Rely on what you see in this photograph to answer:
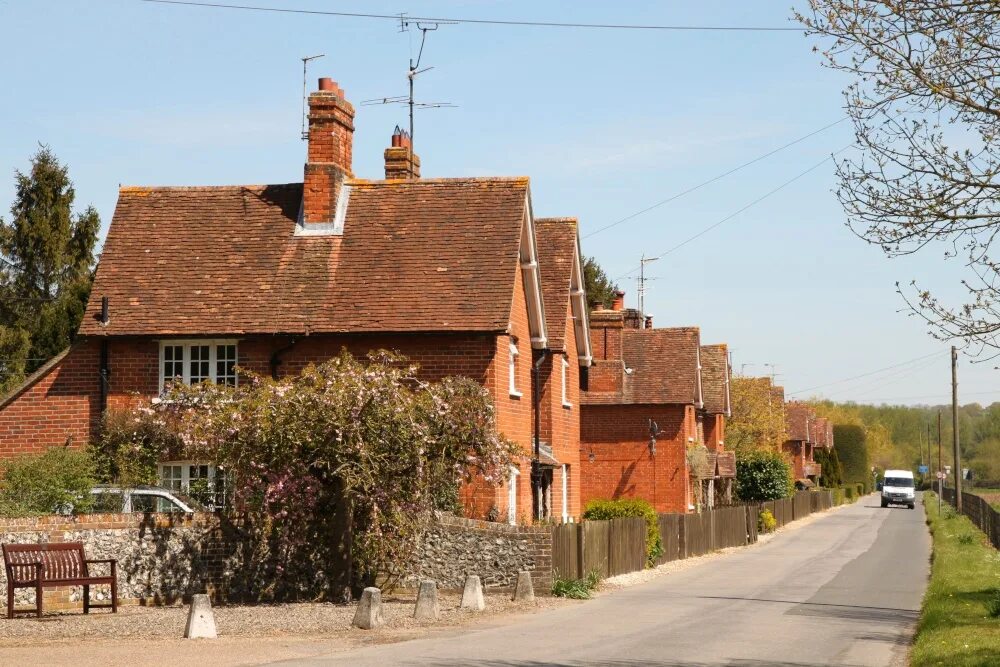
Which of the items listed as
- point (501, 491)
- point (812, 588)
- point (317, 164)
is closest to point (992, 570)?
point (812, 588)

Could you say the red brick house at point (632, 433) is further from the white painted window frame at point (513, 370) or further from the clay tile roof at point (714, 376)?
the white painted window frame at point (513, 370)

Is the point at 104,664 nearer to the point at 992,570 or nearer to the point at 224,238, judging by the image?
the point at 224,238

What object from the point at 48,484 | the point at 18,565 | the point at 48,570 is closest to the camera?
the point at 18,565

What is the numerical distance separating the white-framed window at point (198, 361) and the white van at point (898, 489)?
71.9m

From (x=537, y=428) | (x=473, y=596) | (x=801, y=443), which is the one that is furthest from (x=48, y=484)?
(x=801, y=443)

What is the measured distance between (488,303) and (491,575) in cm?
607

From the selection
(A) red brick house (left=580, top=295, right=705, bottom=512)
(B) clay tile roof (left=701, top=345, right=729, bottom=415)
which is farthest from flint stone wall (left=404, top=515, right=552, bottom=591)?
(B) clay tile roof (left=701, top=345, right=729, bottom=415)

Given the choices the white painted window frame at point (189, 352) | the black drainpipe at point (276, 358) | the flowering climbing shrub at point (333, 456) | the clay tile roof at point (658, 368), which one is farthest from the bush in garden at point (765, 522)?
the flowering climbing shrub at point (333, 456)

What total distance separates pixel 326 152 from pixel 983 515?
28393 millimetres

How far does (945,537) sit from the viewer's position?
1791 inches

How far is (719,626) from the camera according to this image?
63.8 feet

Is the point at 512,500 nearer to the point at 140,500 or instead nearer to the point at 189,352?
the point at 189,352

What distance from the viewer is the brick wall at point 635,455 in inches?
1902

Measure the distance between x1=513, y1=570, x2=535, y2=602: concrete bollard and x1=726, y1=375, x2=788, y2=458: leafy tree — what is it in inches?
1976
